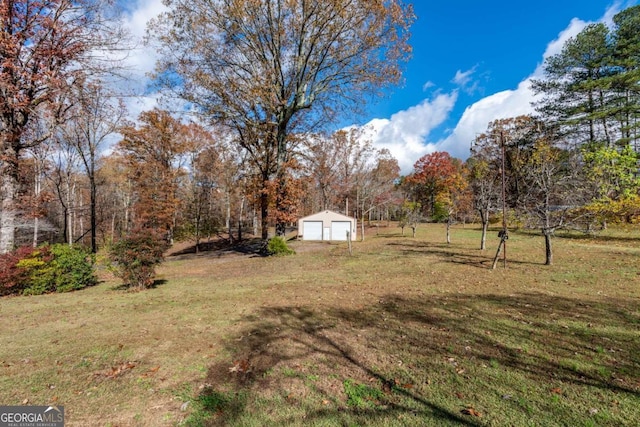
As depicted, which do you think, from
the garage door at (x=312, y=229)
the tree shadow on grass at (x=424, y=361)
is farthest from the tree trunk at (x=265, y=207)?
the garage door at (x=312, y=229)

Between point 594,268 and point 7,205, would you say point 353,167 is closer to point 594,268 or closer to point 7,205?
point 594,268

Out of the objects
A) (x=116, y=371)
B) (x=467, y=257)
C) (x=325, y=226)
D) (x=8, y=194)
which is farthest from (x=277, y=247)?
(x=325, y=226)

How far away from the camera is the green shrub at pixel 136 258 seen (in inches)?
330

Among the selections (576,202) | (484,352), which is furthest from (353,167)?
(484,352)

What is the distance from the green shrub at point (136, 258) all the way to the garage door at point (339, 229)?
1958 centimetres

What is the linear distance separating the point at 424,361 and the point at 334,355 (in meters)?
1.28

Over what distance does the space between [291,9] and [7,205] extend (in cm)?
1353

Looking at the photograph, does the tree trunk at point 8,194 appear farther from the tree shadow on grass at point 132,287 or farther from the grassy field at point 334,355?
the tree shadow on grass at point 132,287

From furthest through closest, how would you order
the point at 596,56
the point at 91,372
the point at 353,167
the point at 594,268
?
the point at 353,167
the point at 596,56
the point at 594,268
the point at 91,372

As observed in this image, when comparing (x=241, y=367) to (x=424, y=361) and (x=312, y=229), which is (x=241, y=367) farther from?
(x=312, y=229)

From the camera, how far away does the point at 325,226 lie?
89.7ft

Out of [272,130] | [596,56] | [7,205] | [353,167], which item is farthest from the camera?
[353,167]

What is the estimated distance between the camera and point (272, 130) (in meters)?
16.2

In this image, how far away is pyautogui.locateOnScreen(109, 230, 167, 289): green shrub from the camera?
838 cm
